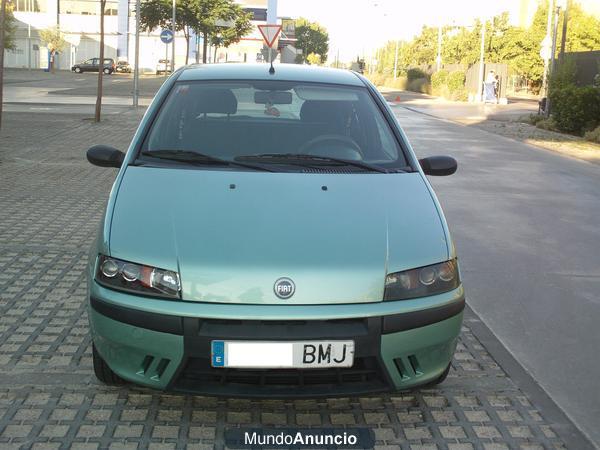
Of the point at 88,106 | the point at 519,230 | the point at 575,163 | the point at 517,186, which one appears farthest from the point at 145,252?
the point at 88,106

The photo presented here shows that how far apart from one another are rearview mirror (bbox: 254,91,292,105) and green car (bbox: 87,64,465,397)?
716mm

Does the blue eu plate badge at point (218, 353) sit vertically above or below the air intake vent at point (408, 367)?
above

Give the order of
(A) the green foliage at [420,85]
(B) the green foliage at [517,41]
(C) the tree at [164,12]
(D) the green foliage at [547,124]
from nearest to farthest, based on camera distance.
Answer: (D) the green foliage at [547,124]
(C) the tree at [164,12]
(B) the green foliage at [517,41]
(A) the green foliage at [420,85]

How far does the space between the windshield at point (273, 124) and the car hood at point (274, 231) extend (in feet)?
1.11

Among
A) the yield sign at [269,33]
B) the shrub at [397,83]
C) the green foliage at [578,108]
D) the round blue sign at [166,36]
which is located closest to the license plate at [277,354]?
the yield sign at [269,33]

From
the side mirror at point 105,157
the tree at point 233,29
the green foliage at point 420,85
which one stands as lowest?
the side mirror at point 105,157

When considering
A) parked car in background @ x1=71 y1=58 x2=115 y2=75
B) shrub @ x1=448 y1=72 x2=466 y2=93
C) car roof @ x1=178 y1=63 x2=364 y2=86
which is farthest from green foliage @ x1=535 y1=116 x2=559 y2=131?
parked car in background @ x1=71 y1=58 x2=115 y2=75

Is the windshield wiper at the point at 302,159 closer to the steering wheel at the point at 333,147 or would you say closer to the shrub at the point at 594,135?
the steering wheel at the point at 333,147

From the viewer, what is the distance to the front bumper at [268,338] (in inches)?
118

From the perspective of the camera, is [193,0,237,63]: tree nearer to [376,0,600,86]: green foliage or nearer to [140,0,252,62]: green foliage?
[140,0,252,62]: green foliage

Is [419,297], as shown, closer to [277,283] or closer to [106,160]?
[277,283]

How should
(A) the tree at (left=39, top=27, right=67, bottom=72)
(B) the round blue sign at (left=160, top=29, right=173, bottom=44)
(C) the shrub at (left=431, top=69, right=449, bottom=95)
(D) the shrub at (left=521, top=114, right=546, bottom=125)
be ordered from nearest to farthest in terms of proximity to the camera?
1. (D) the shrub at (left=521, top=114, right=546, bottom=125)
2. (B) the round blue sign at (left=160, top=29, right=173, bottom=44)
3. (C) the shrub at (left=431, top=69, right=449, bottom=95)
4. (A) the tree at (left=39, top=27, right=67, bottom=72)

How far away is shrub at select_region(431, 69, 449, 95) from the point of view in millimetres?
46928

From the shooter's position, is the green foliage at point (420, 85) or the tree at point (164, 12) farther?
the green foliage at point (420, 85)
